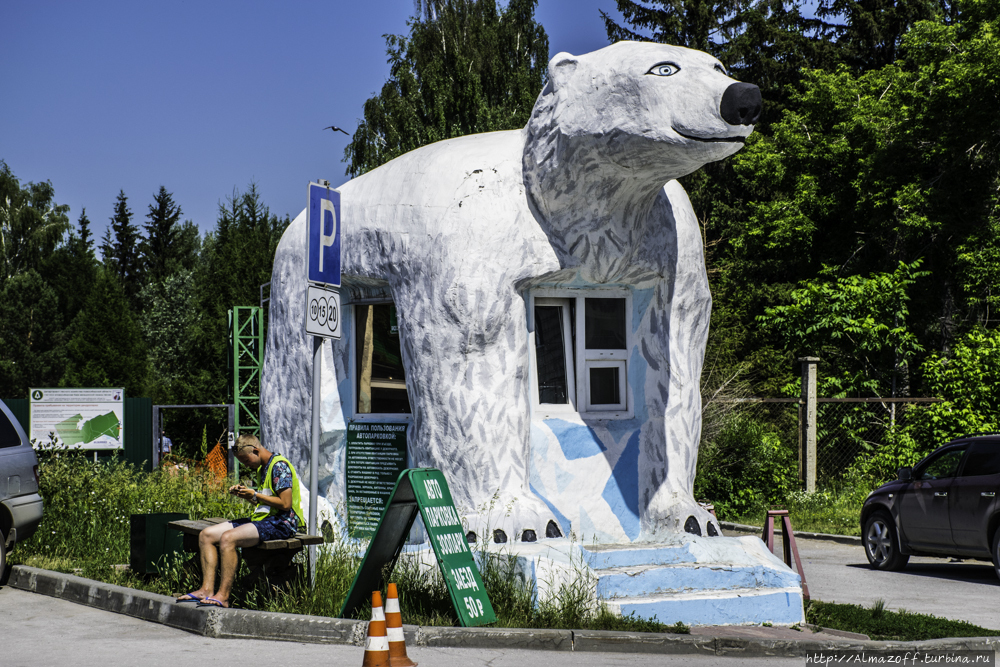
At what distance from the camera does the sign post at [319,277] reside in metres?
6.82

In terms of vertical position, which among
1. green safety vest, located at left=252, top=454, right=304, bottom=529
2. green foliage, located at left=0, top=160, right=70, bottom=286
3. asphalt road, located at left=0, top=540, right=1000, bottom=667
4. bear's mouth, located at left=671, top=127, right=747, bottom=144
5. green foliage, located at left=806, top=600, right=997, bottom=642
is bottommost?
green foliage, located at left=806, top=600, right=997, bottom=642

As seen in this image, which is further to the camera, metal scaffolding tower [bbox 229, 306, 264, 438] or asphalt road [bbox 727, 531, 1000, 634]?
metal scaffolding tower [bbox 229, 306, 264, 438]

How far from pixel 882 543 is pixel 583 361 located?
18.7 feet

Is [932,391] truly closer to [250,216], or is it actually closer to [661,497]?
[661,497]

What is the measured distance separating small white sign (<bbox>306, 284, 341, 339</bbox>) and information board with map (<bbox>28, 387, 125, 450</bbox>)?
49.4 feet

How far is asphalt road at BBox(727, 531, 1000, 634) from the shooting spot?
9.01m

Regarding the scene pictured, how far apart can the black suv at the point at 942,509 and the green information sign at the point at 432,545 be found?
660cm

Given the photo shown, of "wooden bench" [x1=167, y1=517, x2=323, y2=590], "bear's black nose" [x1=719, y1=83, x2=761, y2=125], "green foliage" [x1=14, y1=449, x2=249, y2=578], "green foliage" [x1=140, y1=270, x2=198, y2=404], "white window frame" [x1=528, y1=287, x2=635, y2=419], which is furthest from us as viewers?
"green foliage" [x1=140, y1=270, x2=198, y2=404]

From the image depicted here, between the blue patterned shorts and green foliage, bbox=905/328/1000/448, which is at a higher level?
green foliage, bbox=905/328/1000/448

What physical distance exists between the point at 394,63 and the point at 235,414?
15.5 metres

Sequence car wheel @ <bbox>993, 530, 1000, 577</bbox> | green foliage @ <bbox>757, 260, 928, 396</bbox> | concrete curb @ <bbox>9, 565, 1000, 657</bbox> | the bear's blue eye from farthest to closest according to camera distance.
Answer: green foliage @ <bbox>757, 260, 928, 396</bbox> < car wheel @ <bbox>993, 530, 1000, 577</bbox> < the bear's blue eye < concrete curb @ <bbox>9, 565, 1000, 657</bbox>

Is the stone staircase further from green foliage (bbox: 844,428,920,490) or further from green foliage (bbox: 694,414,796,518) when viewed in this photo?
green foliage (bbox: 844,428,920,490)

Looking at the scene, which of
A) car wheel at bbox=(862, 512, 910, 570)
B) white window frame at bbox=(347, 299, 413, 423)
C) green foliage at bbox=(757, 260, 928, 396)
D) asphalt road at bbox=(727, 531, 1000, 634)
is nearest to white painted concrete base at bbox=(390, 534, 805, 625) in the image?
white window frame at bbox=(347, 299, 413, 423)

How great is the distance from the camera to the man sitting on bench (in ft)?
23.0
